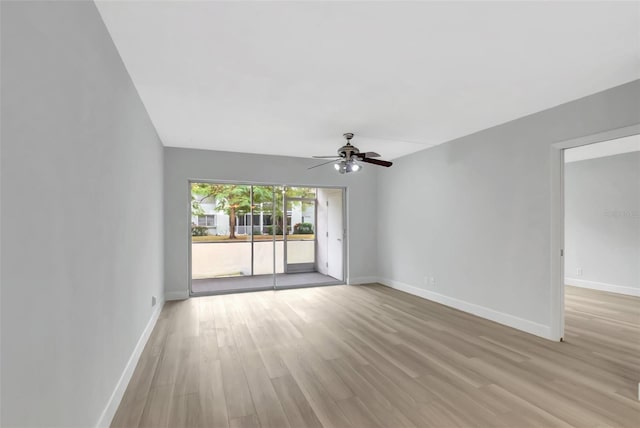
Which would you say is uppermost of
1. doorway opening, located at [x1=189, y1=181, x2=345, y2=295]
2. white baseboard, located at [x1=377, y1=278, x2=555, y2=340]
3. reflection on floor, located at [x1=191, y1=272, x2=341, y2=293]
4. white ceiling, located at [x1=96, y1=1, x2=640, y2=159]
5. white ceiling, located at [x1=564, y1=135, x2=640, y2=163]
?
white ceiling, located at [x1=96, y1=1, x2=640, y2=159]

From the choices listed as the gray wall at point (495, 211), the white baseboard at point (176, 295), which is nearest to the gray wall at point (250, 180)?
the white baseboard at point (176, 295)

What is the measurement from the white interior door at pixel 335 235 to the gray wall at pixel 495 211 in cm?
134

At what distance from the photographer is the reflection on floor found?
20.0 ft

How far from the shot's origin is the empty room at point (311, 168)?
4.46 ft

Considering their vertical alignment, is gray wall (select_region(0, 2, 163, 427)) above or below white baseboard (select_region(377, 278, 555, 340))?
above

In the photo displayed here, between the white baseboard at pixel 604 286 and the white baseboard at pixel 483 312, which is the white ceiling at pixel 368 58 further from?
the white baseboard at pixel 604 286

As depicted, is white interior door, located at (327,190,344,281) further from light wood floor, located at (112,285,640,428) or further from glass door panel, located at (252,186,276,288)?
light wood floor, located at (112,285,640,428)

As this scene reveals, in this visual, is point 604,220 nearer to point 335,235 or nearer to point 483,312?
point 483,312

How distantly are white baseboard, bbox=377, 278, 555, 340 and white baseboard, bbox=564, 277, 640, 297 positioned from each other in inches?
140

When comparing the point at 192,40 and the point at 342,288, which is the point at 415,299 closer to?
the point at 342,288

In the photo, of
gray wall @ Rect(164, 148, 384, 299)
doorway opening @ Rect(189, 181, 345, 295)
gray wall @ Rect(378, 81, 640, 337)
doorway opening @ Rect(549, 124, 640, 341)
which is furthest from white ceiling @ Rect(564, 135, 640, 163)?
doorway opening @ Rect(189, 181, 345, 295)

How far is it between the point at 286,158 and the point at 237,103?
2.80m

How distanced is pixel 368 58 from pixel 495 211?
293 centimetres

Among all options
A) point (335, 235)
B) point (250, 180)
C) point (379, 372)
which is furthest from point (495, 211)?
point (250, 180)
